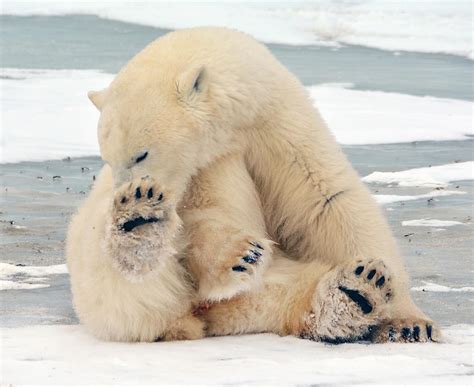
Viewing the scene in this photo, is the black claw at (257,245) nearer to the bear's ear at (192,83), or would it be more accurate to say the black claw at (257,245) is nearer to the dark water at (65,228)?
the bear's ear at (192,83)

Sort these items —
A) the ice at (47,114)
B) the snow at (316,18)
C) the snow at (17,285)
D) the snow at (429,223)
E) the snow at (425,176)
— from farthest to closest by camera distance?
the snow at (316,18)
the ice at (47,114)
the snow at (425,176)
the snow at (429,223)
the snow at (17,285)

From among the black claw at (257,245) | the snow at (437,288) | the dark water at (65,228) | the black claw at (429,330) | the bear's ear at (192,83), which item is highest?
the bear's ear at (192,83)

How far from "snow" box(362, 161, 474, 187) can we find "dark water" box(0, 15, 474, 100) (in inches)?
169

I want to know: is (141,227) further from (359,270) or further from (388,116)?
(388,116)

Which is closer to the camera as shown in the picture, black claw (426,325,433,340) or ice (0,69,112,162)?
black claw (426,325,433,340)

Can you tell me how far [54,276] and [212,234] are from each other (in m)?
1.31

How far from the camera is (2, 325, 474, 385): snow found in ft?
8.70

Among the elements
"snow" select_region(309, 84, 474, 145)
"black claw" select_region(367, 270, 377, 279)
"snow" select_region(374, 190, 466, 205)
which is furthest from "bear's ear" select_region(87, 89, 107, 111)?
"snow" select_region(309, 84, 474, 145)

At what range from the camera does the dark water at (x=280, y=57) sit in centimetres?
1236

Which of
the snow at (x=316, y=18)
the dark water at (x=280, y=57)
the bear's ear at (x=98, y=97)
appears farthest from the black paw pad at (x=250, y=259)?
the snow at (x=316, y=18)

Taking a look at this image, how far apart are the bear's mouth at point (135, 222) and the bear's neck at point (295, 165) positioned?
0.62 metres

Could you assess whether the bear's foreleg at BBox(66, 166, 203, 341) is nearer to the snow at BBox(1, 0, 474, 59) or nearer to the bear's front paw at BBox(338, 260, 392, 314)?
the bear's front paw at BBox(338, 260, 392, 314)

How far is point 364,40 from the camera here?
18.1 m

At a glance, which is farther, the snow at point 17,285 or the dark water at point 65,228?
the snow at point 17,285
